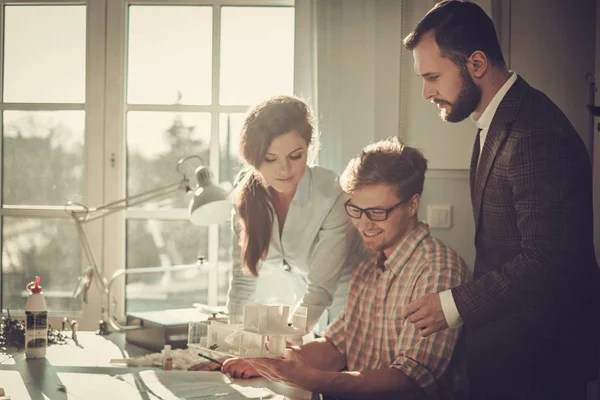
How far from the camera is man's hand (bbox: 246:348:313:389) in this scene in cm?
172

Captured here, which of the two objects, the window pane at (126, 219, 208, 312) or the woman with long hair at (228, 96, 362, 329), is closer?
the woman with long hair at (228, 96, 362, 329)

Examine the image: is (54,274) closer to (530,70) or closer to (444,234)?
(444,234)

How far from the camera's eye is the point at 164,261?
10.5 feet

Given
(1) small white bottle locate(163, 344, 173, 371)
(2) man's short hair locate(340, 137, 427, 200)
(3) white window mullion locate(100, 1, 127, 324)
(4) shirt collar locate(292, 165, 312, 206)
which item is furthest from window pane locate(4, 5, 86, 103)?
(2) man's short hair locate(340, 137, 427, 200)

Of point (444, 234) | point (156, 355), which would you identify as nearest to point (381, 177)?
point (156, 355)

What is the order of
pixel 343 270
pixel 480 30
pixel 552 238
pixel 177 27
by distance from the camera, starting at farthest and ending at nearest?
pixel 177 27 < pixel 343 270 < pixel 480 30 < pixel 552 238

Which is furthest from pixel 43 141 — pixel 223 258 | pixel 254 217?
pixel 254 217

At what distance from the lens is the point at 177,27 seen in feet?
10.5

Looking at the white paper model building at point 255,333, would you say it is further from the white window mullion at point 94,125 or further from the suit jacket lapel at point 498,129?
the white window mullion at point 94,125

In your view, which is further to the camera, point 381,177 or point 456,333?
point 381,177

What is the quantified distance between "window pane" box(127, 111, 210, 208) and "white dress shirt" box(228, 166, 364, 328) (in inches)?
30.4

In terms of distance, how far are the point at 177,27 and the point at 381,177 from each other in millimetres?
1557

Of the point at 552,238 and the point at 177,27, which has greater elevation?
the point at 177,27

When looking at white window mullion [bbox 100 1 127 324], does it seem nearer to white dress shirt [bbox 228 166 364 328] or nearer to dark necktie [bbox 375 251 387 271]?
white dress shirt [bbox 228 166 364 328]
